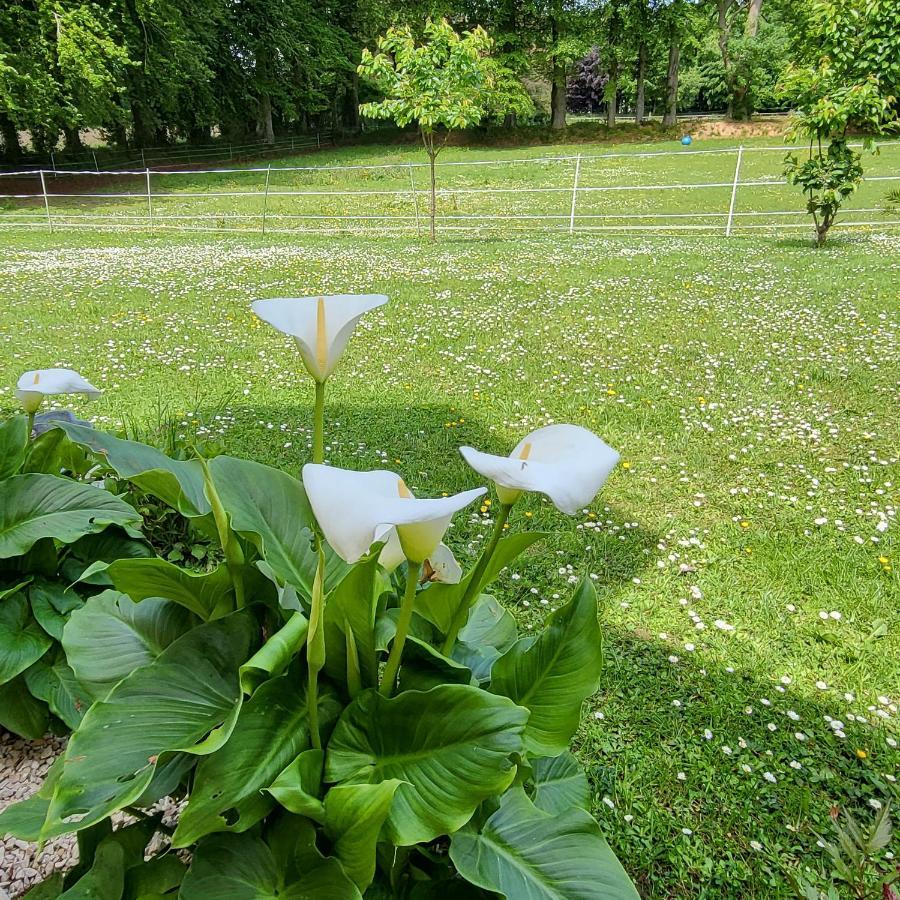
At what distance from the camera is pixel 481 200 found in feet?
57.3

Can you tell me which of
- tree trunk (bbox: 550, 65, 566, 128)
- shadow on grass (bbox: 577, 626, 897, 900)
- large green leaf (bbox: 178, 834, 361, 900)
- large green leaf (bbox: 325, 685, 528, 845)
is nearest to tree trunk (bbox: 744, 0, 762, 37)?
tree trunk (bbox: 550, 65, 566, 128)

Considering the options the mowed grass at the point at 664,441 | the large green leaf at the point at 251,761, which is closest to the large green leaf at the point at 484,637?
the large green leaf at the point at 251,761

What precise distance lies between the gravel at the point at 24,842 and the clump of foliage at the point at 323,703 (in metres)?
0.44

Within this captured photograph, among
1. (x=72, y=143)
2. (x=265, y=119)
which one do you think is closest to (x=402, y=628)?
(x=72, y=143)

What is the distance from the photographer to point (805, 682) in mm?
2297

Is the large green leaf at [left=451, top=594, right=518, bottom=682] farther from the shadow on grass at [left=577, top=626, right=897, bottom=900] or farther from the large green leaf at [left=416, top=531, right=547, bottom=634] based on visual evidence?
the shadow on grass at [left=577, top=626, right=897, bottom=900]

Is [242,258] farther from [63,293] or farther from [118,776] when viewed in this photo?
[118,776]

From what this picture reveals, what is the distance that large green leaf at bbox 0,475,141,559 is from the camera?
1.66 m

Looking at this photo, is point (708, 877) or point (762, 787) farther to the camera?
point (762, 787)

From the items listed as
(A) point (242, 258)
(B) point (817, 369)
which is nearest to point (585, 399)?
(B) point (817, 369)

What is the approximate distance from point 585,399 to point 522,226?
9983mm

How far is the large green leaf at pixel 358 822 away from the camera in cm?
90

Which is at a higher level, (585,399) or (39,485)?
(39,485)

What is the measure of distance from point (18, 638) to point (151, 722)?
3.22 feet
